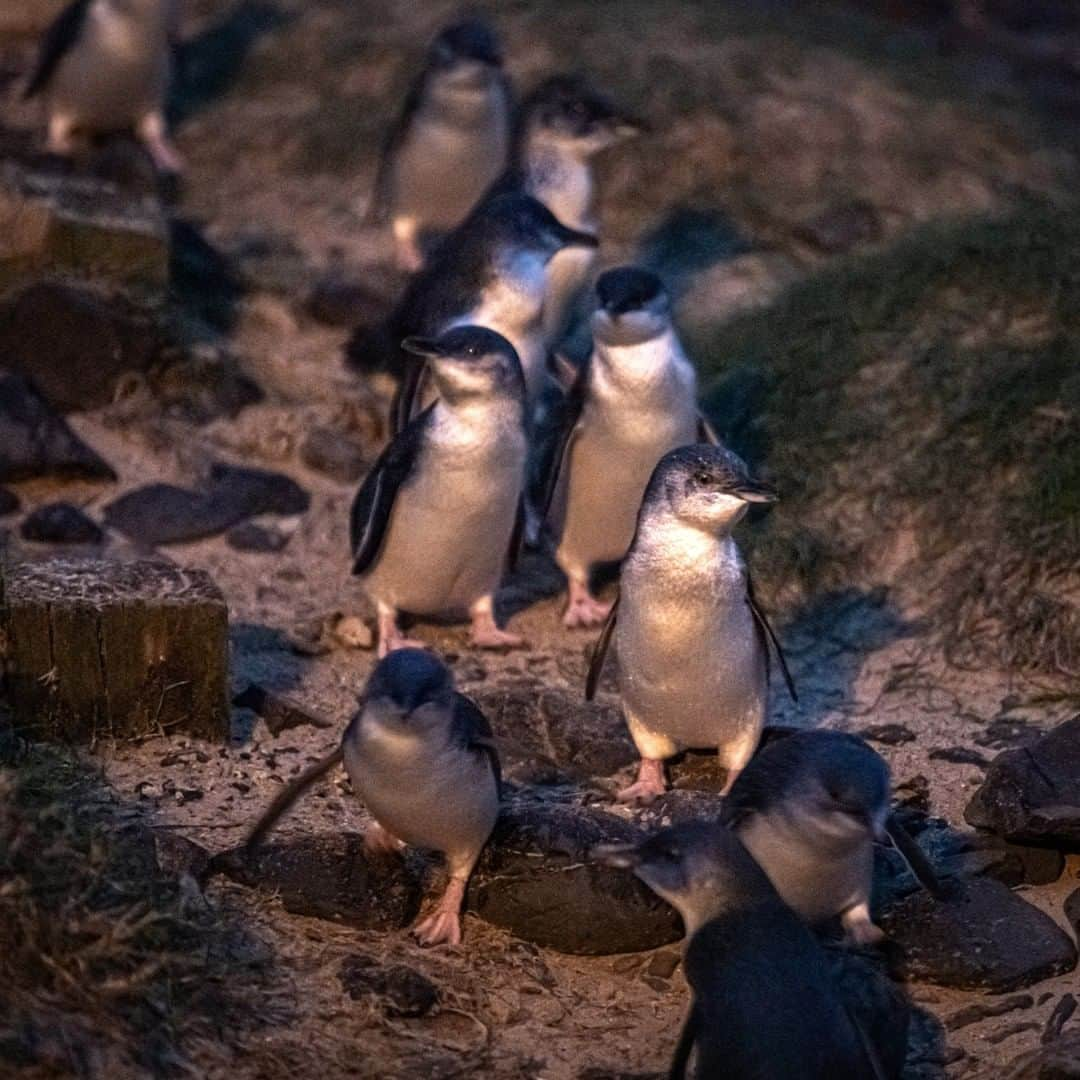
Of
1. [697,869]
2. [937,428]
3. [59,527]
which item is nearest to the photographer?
[697,869]

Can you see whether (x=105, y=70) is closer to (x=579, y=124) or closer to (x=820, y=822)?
(x=579, y=124)

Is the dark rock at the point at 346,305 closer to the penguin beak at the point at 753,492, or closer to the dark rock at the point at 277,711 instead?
the dark rock at the point at 277,711

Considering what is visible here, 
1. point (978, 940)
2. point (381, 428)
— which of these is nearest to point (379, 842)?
point (978, 940)

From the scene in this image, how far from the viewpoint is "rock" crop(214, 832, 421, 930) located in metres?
5.37

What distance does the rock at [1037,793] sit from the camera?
5.61 m

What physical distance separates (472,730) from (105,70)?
6.10 meters

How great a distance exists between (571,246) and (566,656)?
1.70m

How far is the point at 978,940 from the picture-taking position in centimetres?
531

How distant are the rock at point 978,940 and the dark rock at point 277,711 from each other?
1.85 meters

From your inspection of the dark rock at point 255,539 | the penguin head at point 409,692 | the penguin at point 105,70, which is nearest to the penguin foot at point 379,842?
the penguin head at point 409,692

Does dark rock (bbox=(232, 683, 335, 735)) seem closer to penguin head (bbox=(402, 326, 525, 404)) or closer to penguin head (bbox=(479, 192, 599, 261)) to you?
penguin head (bbox=(402, 326, 525, 404))

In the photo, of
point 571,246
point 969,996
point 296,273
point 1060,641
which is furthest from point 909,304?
point 969,996

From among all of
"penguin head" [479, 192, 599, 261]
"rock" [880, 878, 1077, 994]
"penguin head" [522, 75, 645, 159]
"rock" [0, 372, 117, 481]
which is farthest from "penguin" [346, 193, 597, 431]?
"rock" [880, 878, 1077, 994]

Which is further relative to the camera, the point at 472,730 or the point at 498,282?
the point at 498,282
